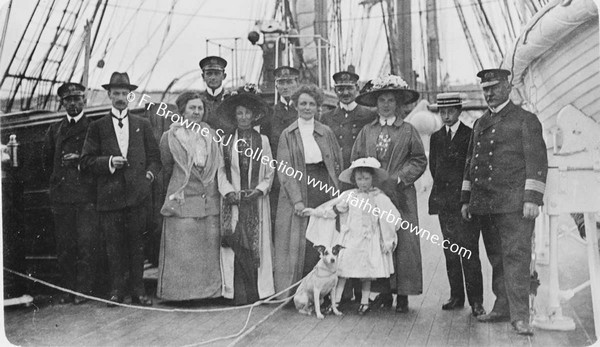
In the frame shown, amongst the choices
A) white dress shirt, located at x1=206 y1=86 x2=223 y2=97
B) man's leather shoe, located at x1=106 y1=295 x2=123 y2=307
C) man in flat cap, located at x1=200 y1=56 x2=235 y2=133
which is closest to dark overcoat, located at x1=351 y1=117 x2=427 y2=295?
man in flat cap, located at x1=200 y1=56 x2=235 y2=133

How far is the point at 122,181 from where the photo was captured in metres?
4.23

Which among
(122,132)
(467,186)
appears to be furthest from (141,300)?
(467,186)

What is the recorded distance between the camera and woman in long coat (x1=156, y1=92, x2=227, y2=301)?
4.22 meters

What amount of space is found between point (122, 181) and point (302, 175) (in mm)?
1208

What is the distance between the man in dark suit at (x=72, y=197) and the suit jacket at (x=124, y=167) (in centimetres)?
9

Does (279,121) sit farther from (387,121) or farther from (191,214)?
(191,214)

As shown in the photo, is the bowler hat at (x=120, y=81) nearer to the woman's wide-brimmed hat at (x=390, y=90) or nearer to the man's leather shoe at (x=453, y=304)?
the woman's wide-brimmed hat at (x=390, y=90)

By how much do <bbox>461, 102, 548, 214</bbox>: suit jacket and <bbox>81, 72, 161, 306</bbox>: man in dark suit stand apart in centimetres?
210

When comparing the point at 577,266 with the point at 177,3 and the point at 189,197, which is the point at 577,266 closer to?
the point at 189,197

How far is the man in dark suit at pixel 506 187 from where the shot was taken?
361cm

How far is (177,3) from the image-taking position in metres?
4.27

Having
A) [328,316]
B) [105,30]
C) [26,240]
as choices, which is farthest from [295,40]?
[26,240]

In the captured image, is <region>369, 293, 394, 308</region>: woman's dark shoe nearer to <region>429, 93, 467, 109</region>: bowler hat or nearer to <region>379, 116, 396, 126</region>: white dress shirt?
<region>379, 116, 396, 126</region>: white dress shirt

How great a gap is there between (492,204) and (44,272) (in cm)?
297
